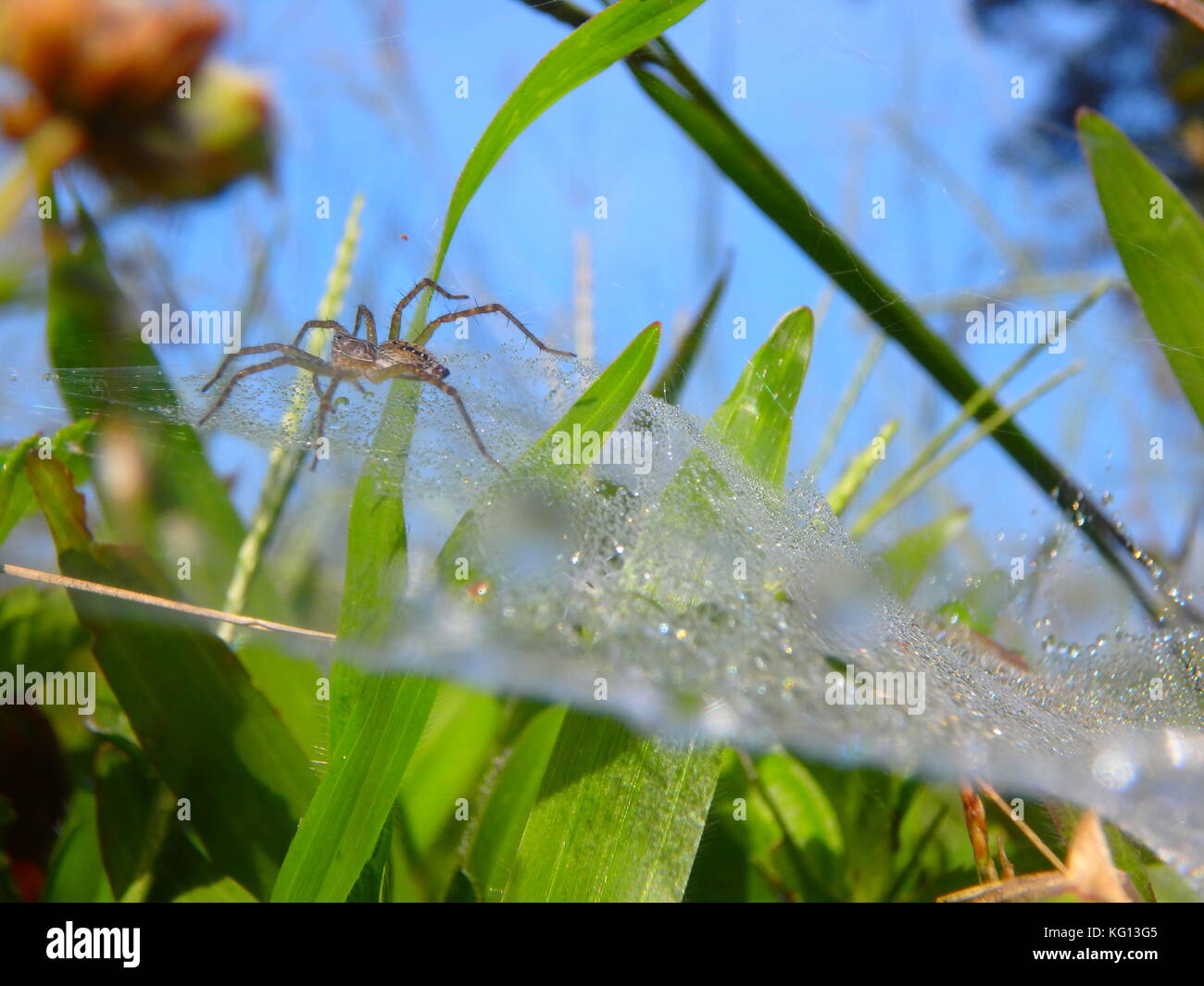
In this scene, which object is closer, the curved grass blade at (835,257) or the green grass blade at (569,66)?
the green grass blade at (569,66)

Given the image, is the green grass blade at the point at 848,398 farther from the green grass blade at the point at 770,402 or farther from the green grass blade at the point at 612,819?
the green grass blade at the point at 612,819

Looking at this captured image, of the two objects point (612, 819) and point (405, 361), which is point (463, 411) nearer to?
point (405, 361)

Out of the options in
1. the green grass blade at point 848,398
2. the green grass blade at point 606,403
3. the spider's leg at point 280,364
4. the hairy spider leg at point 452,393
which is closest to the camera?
the green grass blade at point 606,403

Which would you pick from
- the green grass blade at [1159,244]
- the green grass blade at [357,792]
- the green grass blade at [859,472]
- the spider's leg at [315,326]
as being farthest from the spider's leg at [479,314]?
the green grass blade at [1159,244]

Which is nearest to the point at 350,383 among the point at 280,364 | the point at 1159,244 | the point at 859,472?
the point at 280,364

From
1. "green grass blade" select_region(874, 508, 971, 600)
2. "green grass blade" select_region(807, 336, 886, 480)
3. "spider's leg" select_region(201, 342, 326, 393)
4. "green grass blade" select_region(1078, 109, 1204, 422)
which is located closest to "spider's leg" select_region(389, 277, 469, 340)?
"spider's leg" select_region(201, 342, 326, 393)

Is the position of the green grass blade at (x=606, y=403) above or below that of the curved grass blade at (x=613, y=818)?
above
